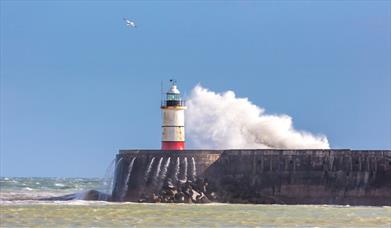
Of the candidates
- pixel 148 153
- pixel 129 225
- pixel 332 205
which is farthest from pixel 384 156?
pixel 129 225

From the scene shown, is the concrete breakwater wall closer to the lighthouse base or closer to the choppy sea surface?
the choppy sea surface

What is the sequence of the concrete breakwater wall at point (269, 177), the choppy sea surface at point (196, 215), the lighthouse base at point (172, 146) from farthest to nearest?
the lighthouse base at point (172, 146) → the concrete breakwater wall at point (269, 177) → the choppy sea surface at point (196, 215)

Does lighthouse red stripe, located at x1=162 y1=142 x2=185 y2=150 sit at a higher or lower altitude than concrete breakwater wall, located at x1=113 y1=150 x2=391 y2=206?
higher

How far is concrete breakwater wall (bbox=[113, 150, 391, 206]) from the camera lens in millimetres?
40006

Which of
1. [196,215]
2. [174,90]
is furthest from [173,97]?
[196,215]

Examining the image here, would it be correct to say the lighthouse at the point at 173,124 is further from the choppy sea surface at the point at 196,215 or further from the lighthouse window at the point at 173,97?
the choppy sea surface at the point at 196,215

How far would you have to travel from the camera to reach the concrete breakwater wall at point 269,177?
40.0 metres

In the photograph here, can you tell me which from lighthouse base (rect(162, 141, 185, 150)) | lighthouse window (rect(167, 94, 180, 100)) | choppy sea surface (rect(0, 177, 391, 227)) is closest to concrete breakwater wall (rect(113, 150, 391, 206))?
choppy sea surface (rect(0, 177, 391, 227))

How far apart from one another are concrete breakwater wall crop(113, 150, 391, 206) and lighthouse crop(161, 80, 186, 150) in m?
2.77

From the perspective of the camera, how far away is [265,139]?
50844 mm

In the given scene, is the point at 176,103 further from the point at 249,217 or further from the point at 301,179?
the point at 249,217

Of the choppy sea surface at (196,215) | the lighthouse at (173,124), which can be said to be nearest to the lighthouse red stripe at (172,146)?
the lighthouse at (173,124)

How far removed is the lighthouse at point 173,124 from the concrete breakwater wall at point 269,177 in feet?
9.08

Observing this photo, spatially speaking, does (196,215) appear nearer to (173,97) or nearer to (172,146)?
(172,146)
